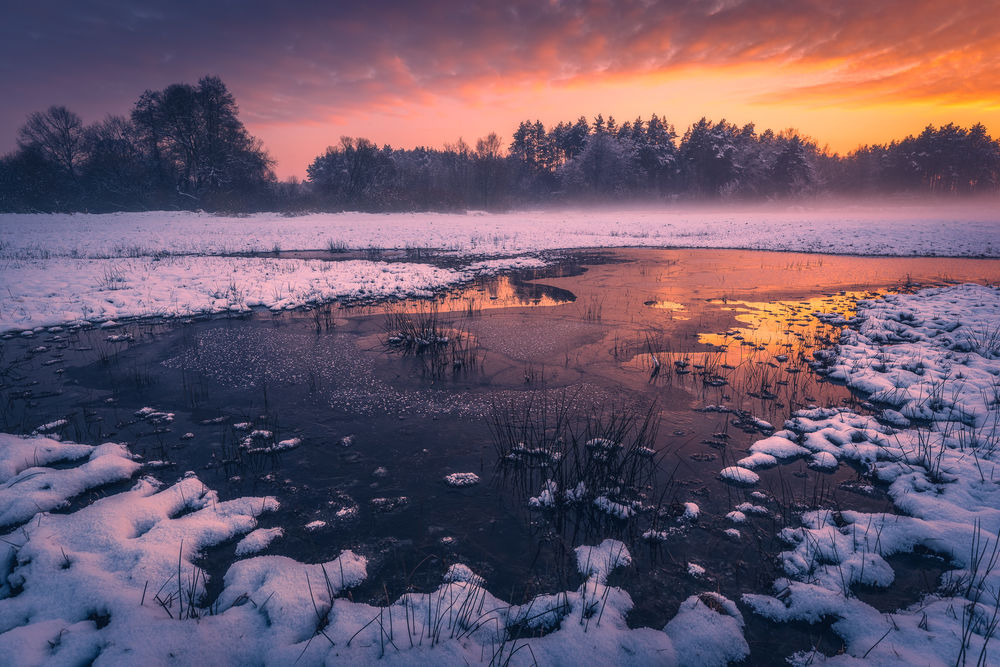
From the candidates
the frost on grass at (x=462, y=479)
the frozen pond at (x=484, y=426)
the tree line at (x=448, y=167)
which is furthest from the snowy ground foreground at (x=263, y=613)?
the tree line at (x=448, y=167)

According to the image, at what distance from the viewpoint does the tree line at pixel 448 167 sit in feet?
152

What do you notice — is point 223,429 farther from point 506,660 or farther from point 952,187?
point 952,187

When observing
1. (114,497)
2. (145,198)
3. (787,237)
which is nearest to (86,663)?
(114,497)

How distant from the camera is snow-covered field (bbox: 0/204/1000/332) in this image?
12141 mm

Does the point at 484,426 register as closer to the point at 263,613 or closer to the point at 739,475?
the point at 739,475

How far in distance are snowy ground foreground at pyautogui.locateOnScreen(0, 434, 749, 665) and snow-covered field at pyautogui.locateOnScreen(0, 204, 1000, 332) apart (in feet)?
31.4

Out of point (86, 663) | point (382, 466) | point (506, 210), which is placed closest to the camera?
point (86, 663)

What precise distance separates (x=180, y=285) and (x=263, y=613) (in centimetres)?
1450

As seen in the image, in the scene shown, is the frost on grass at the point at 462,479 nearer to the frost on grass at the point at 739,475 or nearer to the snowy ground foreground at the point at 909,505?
the snowy ground foreground at the point at 909,505

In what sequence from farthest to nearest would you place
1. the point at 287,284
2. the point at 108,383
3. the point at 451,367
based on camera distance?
the point at 287,284 < the point at 451,367 < the point at 108,383

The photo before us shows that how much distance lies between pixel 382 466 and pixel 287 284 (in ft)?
37.9

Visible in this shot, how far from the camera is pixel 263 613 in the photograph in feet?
9.28

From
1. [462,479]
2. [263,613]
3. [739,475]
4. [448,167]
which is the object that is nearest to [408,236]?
[462,479]

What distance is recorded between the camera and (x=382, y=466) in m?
4.68
